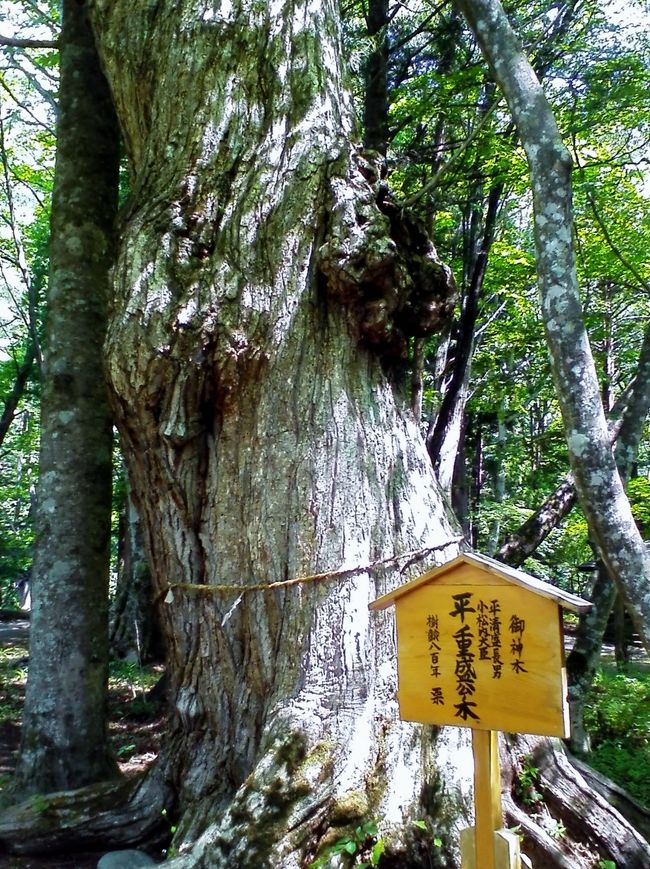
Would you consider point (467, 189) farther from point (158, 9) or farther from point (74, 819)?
point (74, 819)

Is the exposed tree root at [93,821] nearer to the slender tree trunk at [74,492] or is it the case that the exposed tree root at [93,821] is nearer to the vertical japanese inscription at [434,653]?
the slender tree trunk at [74,492]

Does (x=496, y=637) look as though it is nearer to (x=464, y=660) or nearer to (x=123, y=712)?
(x=464, y=660)

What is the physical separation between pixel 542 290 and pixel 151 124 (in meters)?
2.51

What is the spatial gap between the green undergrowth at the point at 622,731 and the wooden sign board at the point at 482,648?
3721 millimetres

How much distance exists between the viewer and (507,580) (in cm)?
220

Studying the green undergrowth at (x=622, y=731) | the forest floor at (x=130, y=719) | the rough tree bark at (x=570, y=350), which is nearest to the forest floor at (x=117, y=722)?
the forest floor at (x=130, y=719)

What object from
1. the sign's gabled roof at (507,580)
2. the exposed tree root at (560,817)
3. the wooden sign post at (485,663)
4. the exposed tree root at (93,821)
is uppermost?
the sign's gabled roof at (507,580)

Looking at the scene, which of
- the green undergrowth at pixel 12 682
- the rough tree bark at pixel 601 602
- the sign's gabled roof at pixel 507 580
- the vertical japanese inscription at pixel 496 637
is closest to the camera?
the sign's gabled roof at pixel 507 580

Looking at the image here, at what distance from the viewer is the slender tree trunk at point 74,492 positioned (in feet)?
14.5

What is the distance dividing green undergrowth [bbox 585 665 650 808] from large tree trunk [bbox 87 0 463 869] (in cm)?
316

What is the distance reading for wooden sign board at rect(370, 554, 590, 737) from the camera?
2.13m

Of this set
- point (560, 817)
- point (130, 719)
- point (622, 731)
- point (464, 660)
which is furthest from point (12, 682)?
point (464, 660)

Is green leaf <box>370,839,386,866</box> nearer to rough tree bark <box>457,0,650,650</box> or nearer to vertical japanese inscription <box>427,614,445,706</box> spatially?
vertical japanese inscription <box>427,614,445,706</box>

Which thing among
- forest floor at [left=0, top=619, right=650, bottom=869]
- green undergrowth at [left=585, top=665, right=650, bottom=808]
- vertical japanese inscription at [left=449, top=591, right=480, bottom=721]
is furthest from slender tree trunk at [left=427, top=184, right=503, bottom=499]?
vertical japanese inscription at [left=449, top=591, right=480, bottom=721]
